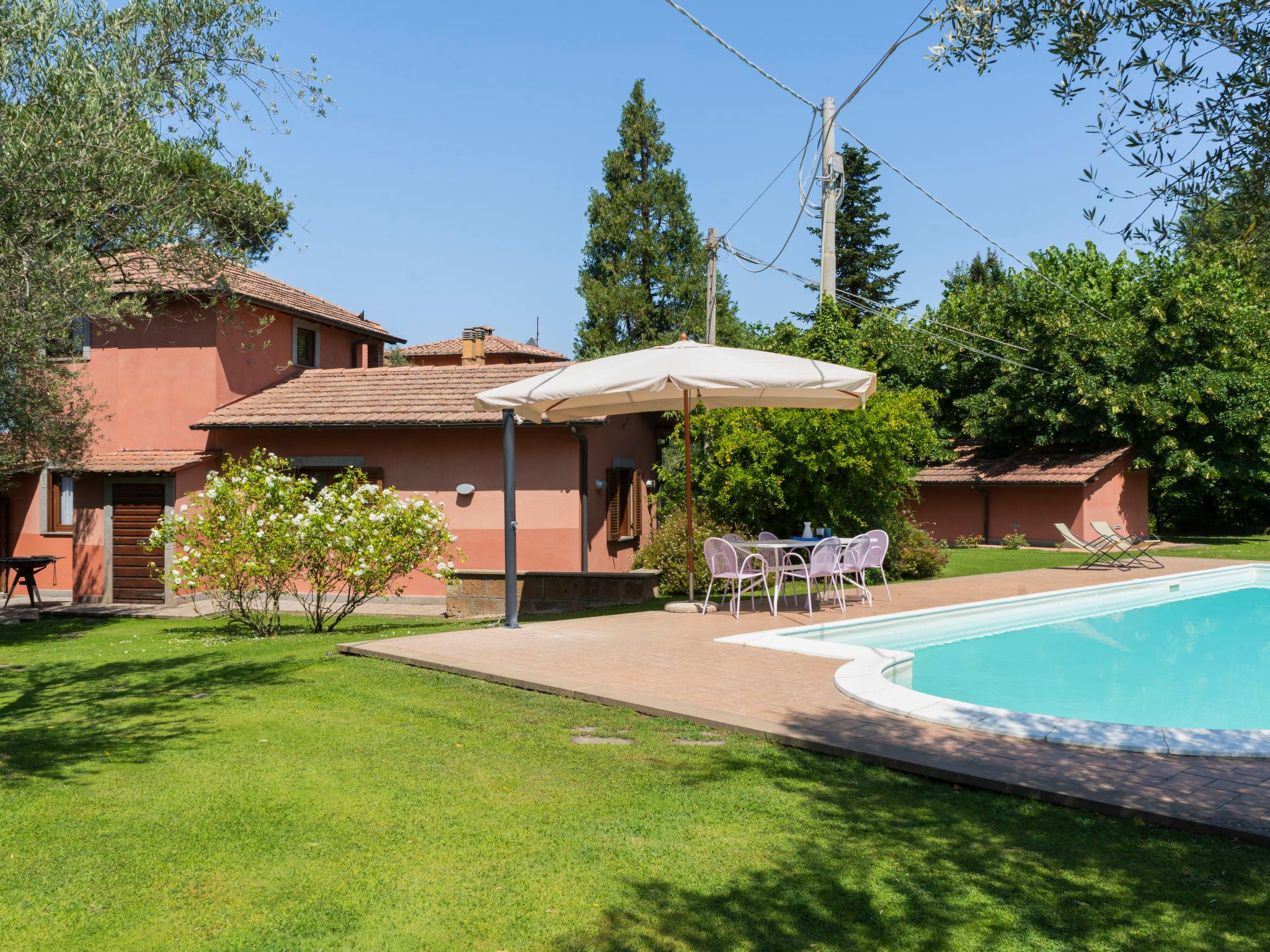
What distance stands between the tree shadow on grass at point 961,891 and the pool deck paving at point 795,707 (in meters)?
0.30

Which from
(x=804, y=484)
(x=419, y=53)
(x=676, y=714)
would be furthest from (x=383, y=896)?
(x=804, y=484)

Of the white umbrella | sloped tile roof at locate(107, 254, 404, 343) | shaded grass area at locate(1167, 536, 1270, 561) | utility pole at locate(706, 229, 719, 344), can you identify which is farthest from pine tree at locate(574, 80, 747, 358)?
the white umbrella

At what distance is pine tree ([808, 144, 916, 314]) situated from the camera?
45.2 metres

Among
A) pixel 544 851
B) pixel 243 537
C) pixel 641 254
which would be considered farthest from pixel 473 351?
pixel 544 851

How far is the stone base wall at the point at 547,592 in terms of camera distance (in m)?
14.1

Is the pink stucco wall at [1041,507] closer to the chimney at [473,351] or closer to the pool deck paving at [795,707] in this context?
the chimney at [473,351]

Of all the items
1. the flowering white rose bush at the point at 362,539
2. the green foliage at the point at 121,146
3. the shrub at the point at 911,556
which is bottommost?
the shrub at the point at 911,556

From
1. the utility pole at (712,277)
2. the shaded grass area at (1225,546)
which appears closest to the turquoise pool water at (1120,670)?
the utility pole at (712,277)

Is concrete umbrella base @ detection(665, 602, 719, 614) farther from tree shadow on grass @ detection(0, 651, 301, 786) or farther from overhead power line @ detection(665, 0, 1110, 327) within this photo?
overhead power line @ detection(665, 0, 1110, 327)

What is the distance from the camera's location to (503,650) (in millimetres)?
9562

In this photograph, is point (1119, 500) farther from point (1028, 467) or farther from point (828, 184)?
point (828, 184)

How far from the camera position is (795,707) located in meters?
7.08

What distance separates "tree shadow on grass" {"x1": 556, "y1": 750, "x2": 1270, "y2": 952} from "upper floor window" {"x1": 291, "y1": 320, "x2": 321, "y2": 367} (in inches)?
740

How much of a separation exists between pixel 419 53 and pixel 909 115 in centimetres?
602
